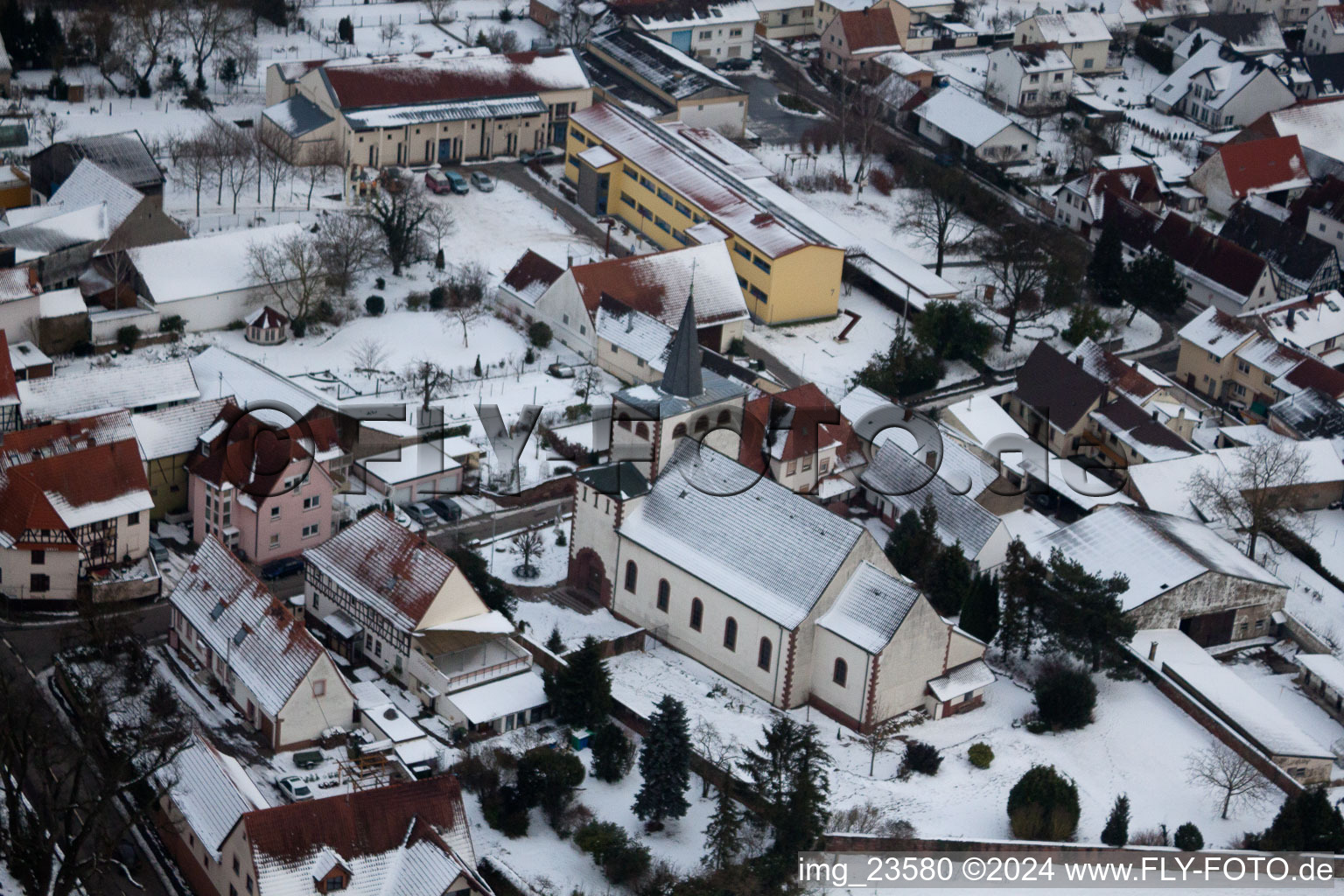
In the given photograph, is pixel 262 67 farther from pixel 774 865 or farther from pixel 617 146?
pixel 774 865

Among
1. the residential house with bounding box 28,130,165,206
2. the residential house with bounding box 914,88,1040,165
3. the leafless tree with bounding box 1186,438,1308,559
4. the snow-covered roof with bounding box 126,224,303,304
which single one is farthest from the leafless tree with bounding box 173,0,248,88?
the leafless tree with bounding box 1186,438,1308,559

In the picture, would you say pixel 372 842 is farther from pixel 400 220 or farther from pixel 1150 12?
pixel 1150 12

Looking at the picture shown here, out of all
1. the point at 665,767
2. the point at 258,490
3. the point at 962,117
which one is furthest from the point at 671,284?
the point at 665,767

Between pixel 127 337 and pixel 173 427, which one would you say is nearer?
pixel 173 427

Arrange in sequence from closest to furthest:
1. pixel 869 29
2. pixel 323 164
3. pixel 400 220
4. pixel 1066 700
→ pixel 1066 700 → pixel 400 220 → pixel 323 164 → pixel 869 29

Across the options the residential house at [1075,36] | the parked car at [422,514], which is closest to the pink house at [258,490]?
the parked car at [422,514]
